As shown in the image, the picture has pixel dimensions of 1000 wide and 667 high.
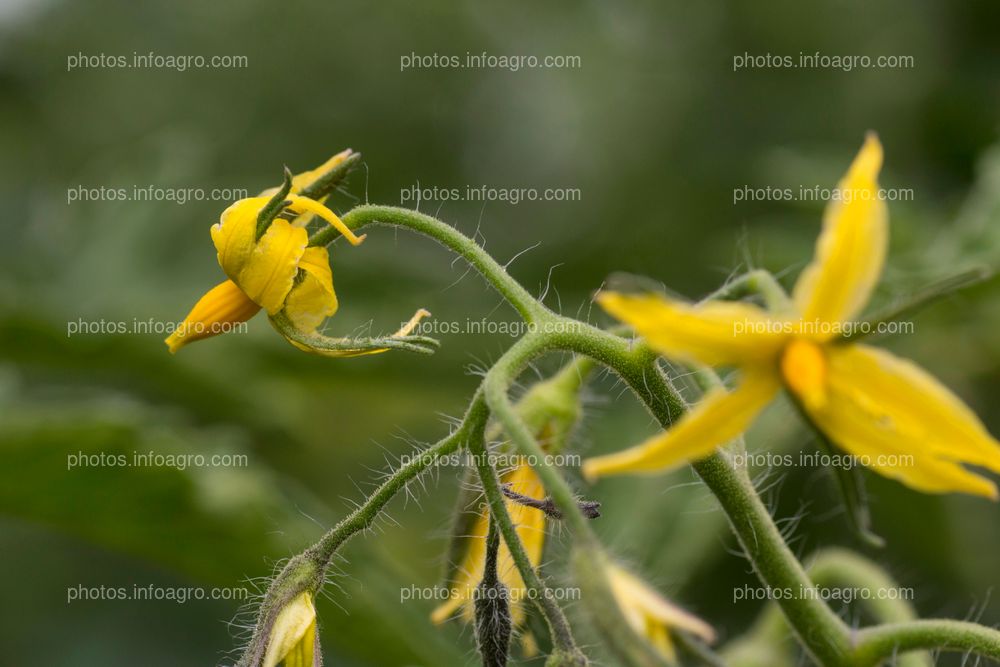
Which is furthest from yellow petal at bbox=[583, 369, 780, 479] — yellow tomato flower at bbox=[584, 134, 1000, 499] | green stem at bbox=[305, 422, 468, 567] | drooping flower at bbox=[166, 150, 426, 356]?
drooping flower at bbox=[166, 150, 426, 356]

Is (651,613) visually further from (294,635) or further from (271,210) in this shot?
(271,210)

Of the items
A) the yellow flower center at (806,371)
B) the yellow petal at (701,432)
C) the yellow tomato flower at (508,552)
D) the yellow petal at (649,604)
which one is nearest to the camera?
the yellow petal at (701,432)

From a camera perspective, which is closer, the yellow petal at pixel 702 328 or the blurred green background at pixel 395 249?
the yellow petal at pixel 702 328

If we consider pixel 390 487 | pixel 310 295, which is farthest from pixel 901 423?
pixel 310 295

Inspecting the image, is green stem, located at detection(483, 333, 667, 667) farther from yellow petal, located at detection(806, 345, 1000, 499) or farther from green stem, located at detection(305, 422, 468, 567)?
yellow petal, located at detection(806, 345, 1000, 499)

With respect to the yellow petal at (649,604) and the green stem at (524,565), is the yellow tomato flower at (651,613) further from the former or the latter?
the green stem at (524,565)

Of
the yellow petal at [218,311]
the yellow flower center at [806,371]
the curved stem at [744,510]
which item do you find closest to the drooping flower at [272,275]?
the yellow petal at [218,311]

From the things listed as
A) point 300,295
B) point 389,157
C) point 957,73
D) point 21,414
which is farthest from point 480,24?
point 300,295

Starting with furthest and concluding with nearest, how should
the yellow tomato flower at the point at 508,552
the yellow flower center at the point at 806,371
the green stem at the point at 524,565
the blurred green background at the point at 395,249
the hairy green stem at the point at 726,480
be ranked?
the blurred green background at the point at 395,249 → the yellow tomato flower at the point at 508,552 → the hairy green stem at the point at 726,480 → the green stem at the point at 524,565 → the yellow flower center at the point at 806,371
